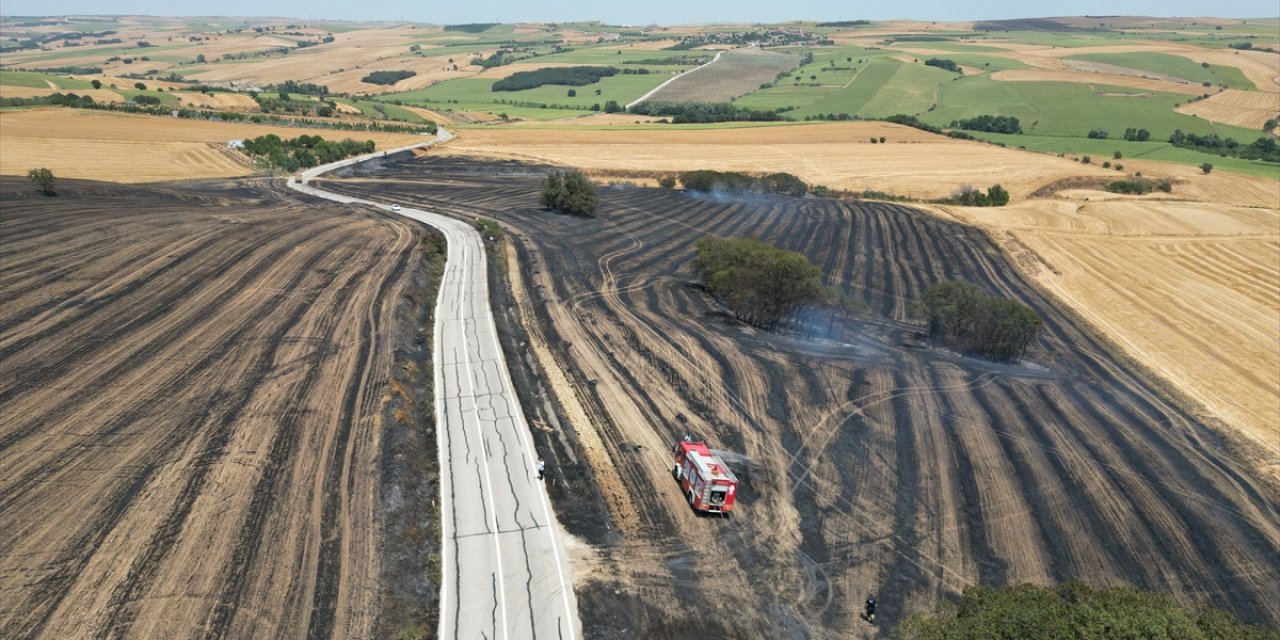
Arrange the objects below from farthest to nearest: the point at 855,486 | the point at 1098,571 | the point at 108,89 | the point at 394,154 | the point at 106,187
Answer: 1. the point at 108,89
2. the point at 394,154
3. the point at 106,187
4. the point at 855,486
5. the point at 1098,571

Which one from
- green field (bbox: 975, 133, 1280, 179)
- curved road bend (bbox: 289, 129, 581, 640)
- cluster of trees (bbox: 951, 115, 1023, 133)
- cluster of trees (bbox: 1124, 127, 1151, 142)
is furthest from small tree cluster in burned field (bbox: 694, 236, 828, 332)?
cluster of trees (bbox: 1124, 127, 1151, 142)

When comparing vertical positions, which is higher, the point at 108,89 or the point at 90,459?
the point at 108,89

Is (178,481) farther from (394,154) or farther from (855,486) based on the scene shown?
(394,154)

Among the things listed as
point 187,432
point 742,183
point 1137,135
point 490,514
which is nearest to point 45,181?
point 187,432

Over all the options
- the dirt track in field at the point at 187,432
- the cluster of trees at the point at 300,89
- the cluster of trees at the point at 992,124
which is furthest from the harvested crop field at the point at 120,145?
the cluster of trees at the point at 992,124

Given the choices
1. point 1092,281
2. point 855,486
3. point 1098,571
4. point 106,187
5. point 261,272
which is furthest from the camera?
point 106,187

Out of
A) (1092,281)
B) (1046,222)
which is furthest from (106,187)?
(1046,222)
